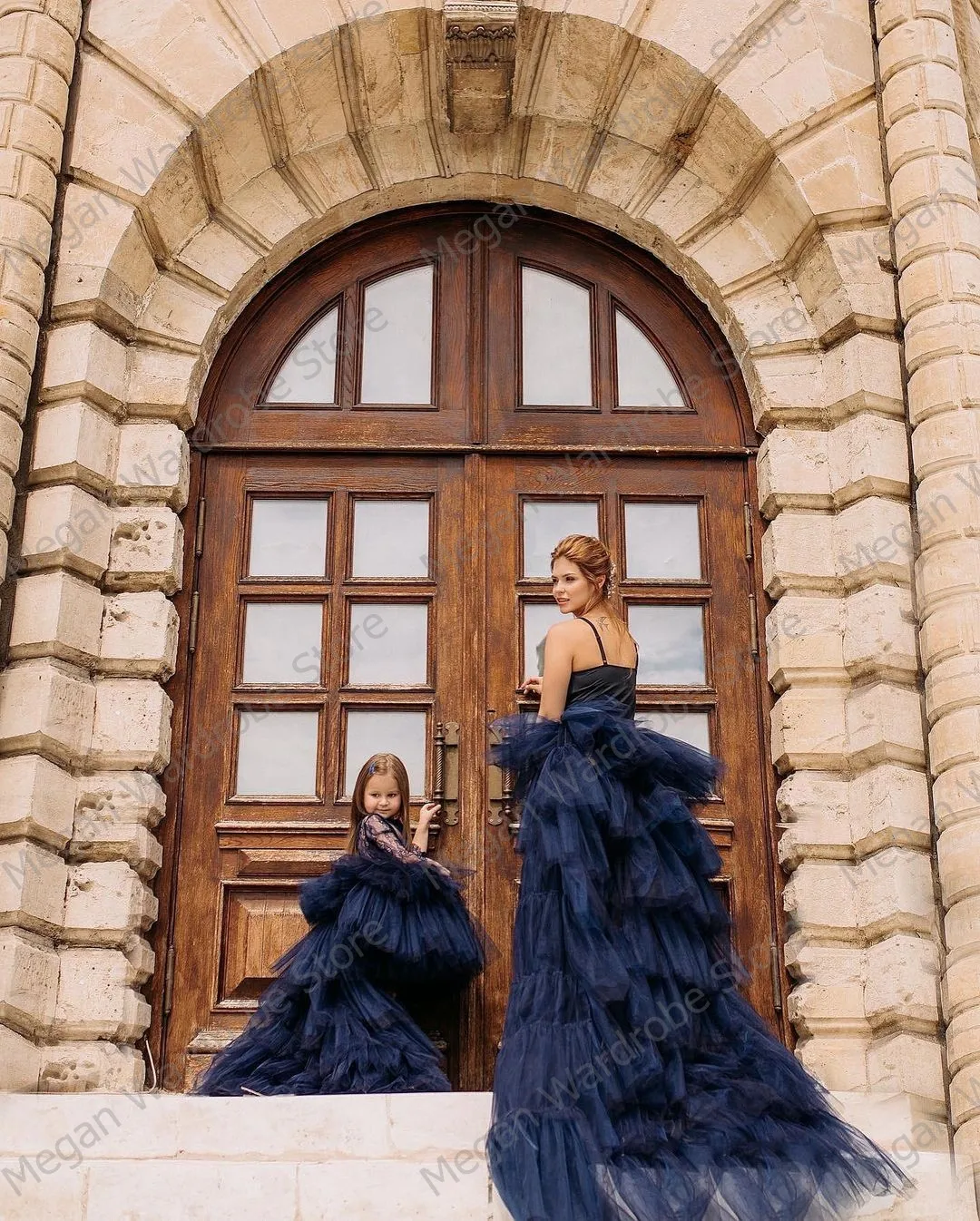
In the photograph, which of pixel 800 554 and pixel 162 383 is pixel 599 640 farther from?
pixel 162 383

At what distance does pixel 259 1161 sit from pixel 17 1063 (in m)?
1.42

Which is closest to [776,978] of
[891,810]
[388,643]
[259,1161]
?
[891,810]

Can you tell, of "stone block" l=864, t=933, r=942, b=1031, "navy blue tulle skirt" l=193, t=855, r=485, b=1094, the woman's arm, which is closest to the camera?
the woman's arm

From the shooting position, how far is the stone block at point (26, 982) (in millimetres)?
5691

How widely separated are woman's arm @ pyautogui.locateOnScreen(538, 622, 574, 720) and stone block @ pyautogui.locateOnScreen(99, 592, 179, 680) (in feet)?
6.64

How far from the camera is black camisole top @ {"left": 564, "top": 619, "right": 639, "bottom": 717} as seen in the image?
5355mm

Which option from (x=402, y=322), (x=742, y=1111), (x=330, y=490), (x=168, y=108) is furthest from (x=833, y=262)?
(x=742, y=1111)

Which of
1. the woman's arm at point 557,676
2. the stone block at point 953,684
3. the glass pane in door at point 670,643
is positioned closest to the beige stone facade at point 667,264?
the stone block at point 953,684

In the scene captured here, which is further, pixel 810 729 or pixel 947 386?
pixel 810 729

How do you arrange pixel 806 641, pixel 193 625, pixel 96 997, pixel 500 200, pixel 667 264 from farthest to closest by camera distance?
pixel 500 200
pixel 667 264
pixel 193 625
pixel 806 641
pixel 96 997

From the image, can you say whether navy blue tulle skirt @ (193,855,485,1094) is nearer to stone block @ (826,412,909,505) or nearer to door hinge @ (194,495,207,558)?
door hinge @ (194,495,207,558)

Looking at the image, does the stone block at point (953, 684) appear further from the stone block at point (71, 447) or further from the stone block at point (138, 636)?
the stone block at point (71, 447)

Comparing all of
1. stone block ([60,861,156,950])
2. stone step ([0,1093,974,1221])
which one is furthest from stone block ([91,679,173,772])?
stone step ([0,1093,974,1221])

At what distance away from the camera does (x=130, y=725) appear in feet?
21.1
